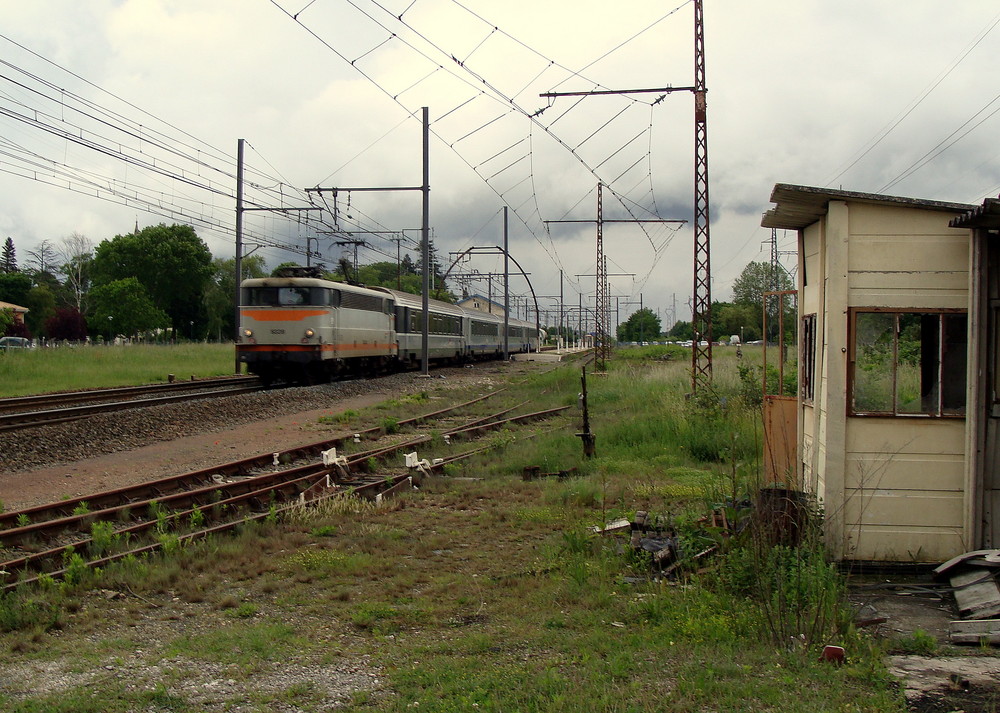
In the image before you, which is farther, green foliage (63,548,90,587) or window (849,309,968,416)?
window (849,309,968,416)

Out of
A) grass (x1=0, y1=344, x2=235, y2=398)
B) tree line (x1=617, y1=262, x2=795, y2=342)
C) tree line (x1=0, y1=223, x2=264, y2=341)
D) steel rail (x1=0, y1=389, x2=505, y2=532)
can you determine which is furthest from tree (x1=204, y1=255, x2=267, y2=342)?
steel rail (x1=0, y1=389, x2=505, y2=532)

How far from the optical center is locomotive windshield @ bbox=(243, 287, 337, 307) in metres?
23.6

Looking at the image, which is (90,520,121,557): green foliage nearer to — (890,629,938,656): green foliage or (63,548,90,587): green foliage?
(63,548,90,587): green foliage

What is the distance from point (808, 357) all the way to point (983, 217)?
2.42m

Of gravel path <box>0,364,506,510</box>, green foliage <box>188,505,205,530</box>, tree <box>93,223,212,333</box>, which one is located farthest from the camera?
tree <box>93,223,212,333</box>

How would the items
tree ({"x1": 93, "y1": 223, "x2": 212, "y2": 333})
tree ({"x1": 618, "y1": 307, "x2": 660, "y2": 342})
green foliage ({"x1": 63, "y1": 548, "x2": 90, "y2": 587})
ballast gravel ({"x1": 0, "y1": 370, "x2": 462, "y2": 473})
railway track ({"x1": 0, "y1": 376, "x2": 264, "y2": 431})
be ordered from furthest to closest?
1. tree ({"x1": 618, "y1": 307, "x2": 660, "y2": 342})
2. tree ({"x1": 93, "y1": 223, "x2": 212, "y2": 333})
3. railway track ({"x1": 0, "y1": 376, "x2": 264, "y2": 431})
4. ballast gravel ({"x1": 0, "y1": 370, "x2": 462, "y2": 473})
5. green foliage ({"x1": 63, "y1": 548, "x2": 90, "y2": 587})

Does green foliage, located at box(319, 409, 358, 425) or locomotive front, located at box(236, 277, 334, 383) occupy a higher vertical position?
locomotive front, located at box(236, 277, 334, 383)

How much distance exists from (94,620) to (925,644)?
5.39 meters

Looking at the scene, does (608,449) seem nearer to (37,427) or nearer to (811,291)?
(811,291)

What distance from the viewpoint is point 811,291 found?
8.12 metres

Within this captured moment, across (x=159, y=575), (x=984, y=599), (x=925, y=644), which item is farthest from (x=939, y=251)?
(x=159, y=575)

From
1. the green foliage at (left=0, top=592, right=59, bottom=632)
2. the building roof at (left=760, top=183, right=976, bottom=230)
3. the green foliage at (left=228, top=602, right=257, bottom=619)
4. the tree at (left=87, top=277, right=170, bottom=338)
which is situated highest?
the tree at (left=87, top=277, right=170, bottom=338)

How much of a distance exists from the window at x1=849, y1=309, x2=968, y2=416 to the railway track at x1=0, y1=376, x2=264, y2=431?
519 inches

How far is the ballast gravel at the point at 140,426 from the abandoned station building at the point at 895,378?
417 inches
